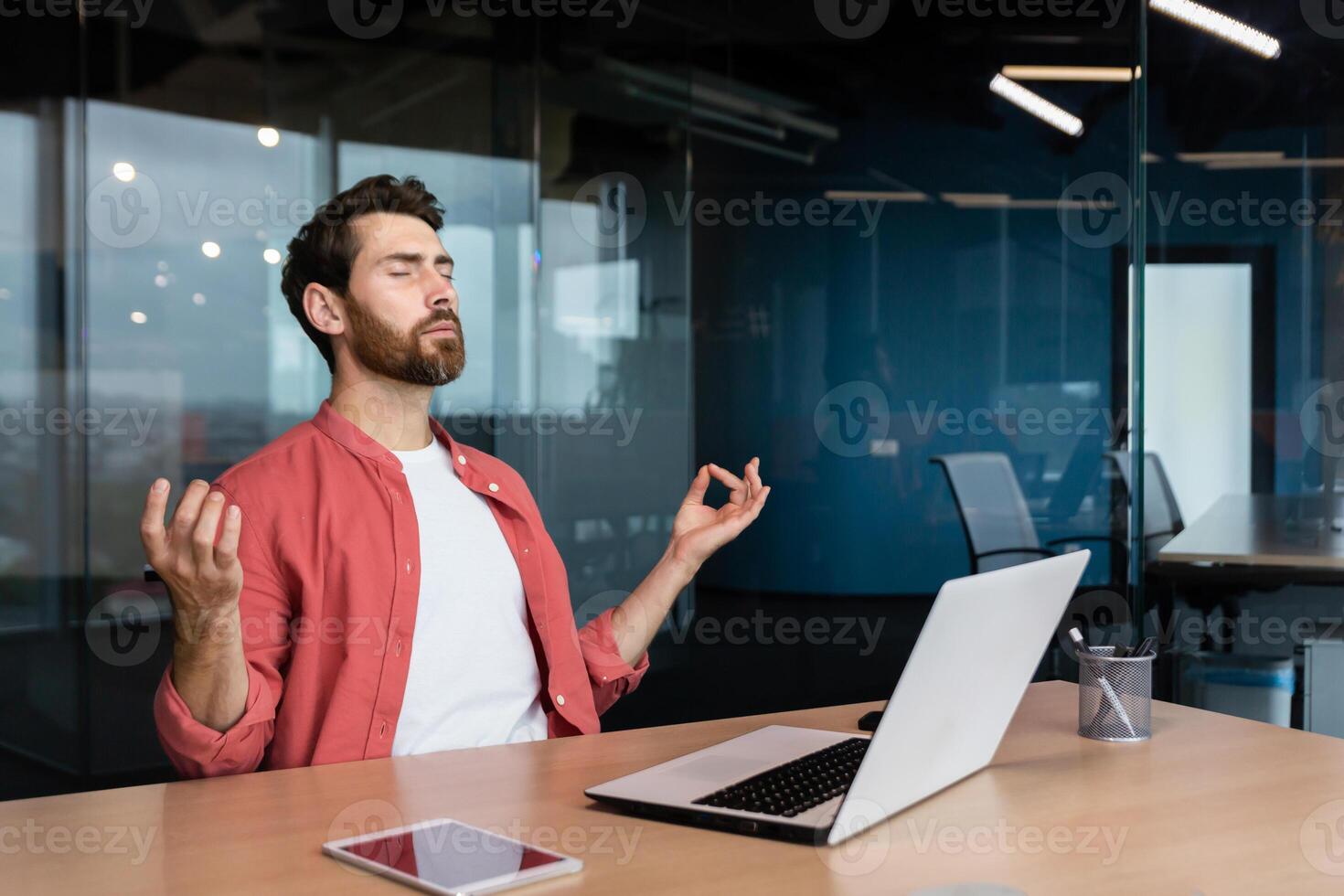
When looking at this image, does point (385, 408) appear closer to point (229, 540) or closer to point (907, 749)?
point (229, 540)

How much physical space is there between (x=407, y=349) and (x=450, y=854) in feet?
3.58

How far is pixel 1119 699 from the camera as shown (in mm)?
1604

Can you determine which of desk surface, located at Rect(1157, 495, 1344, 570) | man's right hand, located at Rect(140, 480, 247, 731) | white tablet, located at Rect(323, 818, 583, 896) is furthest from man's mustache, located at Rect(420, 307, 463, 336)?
desk surface, located at Rect(1157, 495, 1344, 570)

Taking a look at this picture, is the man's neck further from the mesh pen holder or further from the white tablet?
the mesh pen holder

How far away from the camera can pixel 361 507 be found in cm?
185

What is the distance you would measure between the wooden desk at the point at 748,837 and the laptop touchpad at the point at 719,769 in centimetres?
8

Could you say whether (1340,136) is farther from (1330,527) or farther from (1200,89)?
(1330,527)

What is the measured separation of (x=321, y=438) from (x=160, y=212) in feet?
7.44

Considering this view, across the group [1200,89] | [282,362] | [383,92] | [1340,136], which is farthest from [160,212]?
[1340,136]

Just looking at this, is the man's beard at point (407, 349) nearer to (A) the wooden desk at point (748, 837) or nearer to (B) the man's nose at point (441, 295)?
(B) the man's nose at point (441, 295)

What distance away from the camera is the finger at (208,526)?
1.29 metres

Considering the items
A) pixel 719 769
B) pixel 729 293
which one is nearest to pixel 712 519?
pixel 719 769

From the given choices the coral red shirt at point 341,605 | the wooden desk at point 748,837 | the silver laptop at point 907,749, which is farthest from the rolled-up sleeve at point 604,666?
the silver laptop at point 907,749

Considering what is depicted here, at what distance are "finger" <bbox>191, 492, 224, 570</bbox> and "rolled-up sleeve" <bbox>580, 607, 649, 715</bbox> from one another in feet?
2.57
